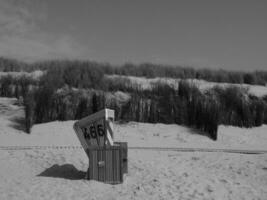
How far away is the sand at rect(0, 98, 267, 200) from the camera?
22.2ft

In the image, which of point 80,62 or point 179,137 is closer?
point 179,137

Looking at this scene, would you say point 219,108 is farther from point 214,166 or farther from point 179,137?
point 214,166

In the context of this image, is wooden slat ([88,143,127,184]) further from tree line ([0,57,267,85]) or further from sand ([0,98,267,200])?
tree line ([0,57,267,85])

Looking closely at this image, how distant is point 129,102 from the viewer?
18.6 metres

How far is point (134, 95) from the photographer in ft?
63.0

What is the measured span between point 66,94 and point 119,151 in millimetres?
11671

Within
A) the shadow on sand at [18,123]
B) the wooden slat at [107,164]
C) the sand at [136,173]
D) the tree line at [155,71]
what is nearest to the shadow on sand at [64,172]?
the sand at [136,173]

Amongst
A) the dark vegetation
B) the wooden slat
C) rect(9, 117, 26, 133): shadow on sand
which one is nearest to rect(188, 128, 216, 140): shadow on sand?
the dark vegetation

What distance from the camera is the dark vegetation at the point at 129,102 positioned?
1741cm

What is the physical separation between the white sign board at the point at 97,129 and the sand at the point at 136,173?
100 cm

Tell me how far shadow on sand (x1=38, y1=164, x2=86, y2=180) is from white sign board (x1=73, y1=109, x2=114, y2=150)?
81 centimetres

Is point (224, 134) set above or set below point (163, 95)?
below

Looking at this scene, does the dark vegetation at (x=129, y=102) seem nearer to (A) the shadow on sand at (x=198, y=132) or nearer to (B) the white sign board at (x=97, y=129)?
(A) the shadow on sand at (x=198, y=132)

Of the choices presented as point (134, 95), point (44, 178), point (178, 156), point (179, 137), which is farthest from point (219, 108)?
point (44, 178)
